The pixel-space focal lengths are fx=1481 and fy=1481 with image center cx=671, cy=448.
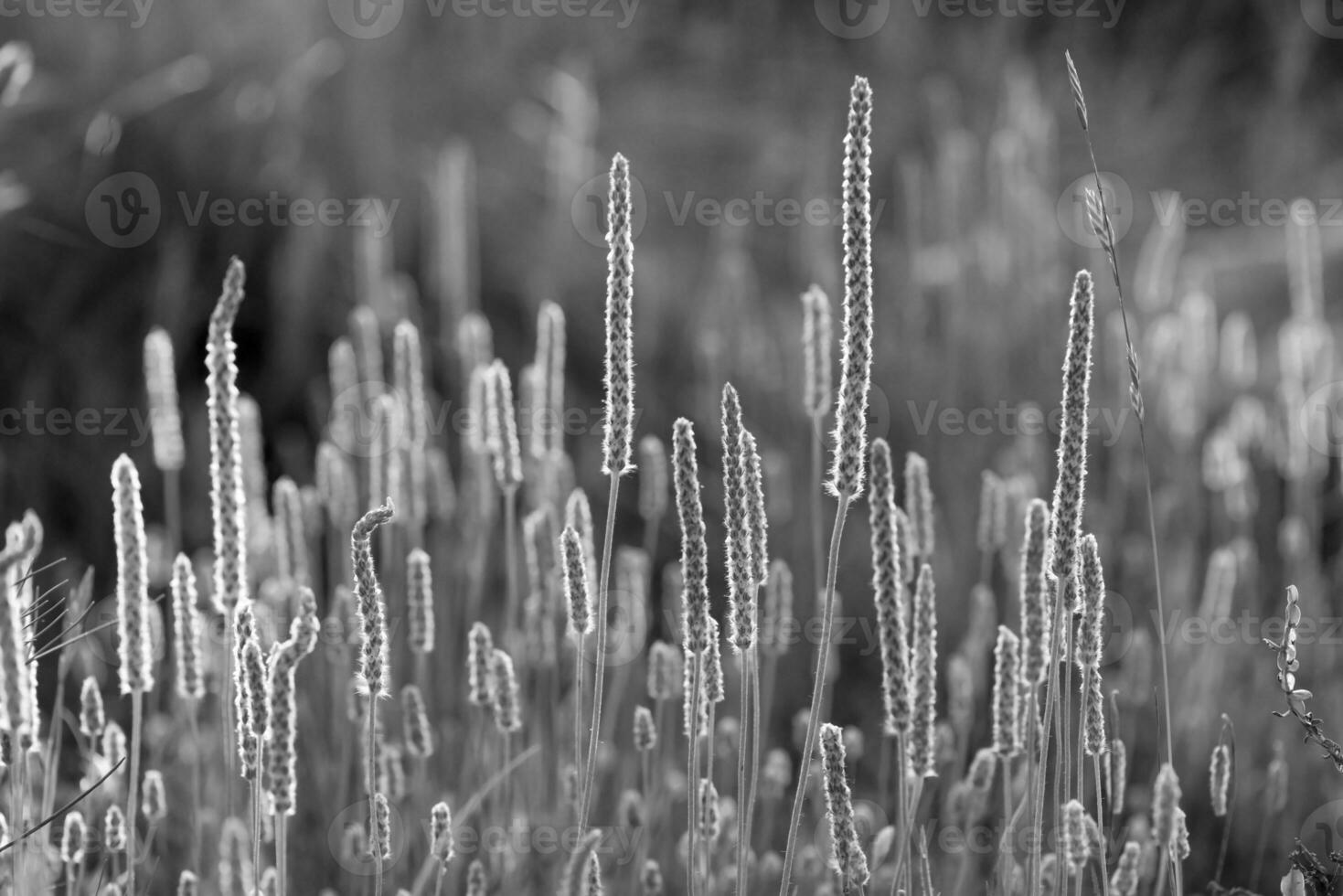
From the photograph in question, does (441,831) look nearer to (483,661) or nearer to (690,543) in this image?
(483,661)

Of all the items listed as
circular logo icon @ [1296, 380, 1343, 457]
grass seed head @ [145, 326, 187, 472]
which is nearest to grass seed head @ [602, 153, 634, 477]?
grass seed head @ [145, 326, 187, 472]

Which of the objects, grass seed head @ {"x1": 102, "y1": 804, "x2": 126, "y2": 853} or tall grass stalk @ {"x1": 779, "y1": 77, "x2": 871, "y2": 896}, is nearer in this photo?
tall grass stalk @ {"x1": 779, "y1": 77, "x2": 871, "y2": 896}

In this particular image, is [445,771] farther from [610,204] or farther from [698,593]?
→ [610,204]

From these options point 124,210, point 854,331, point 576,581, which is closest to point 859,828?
point 576,581

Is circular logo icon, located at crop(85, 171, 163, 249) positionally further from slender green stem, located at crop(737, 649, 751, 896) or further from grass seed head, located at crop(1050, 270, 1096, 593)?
grass seed head, located at crop(1050, 270, 1096, 593)

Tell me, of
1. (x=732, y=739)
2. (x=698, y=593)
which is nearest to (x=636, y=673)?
(x=732, y=739)
